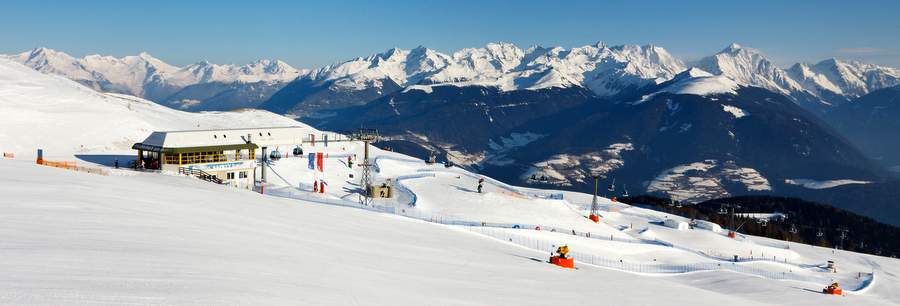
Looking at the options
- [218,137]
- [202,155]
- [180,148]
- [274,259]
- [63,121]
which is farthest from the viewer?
[63,121]

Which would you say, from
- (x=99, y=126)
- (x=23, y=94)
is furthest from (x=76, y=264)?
(x=23, y=94)

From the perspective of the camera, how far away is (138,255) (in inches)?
682

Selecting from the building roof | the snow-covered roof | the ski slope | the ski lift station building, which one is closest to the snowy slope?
the building roof

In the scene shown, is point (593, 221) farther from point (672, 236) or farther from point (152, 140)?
point (152, 140)

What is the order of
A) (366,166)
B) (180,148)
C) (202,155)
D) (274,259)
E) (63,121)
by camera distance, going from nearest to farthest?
(274,259) < (180,148) < (202,155) < (366,166) < (63,121)

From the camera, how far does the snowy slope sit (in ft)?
311

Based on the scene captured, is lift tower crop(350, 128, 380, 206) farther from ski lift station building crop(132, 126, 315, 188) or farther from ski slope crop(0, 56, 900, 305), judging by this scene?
ski slope crop(0, 56, 900, 305)

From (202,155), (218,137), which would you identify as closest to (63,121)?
(218,137)

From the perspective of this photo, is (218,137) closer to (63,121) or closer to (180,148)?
(180,148)

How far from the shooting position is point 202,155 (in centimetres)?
8138

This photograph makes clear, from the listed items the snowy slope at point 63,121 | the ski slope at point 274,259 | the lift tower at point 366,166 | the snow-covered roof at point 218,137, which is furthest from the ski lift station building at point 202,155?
the ski slope at point 274,259

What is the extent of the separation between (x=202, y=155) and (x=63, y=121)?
4536 cm

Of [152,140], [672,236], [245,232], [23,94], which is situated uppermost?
[23,94]

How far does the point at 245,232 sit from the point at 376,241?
7.28 meters
